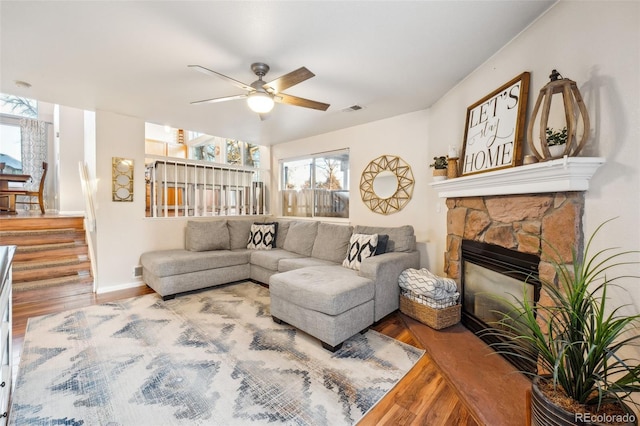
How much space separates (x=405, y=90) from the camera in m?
2.73

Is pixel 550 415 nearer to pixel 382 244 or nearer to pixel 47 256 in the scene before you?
pixel 382 244

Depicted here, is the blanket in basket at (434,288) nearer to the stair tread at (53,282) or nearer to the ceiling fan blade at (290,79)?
the ceiling fan blade at (290,79)

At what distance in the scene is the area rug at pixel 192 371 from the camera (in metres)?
1.46

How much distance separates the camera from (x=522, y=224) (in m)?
1.77

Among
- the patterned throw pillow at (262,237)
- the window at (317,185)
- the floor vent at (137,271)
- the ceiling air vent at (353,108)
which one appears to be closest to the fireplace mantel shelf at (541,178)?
the ceiling air vent at (353,108)

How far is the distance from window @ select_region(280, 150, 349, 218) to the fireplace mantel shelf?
2.41 m

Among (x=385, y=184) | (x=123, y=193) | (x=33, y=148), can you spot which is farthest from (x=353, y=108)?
(x=33, y=148)

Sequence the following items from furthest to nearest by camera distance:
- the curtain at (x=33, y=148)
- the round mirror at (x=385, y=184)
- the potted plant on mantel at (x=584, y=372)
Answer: the curtain at (x=33, y=148) → the round mirror at (x=385, y=184) → the potted plant on mantel at (x=584, y=372)

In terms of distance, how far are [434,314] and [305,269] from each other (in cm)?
131

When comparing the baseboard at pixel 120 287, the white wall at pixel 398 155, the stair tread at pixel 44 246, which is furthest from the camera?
the stair tread at pixel 44 246

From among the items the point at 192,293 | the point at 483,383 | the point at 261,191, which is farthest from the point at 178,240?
A: the point at 483,383

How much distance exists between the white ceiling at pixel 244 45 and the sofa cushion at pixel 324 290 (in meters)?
1.89

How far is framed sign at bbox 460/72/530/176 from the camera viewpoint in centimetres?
180

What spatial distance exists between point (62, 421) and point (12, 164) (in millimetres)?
7783
